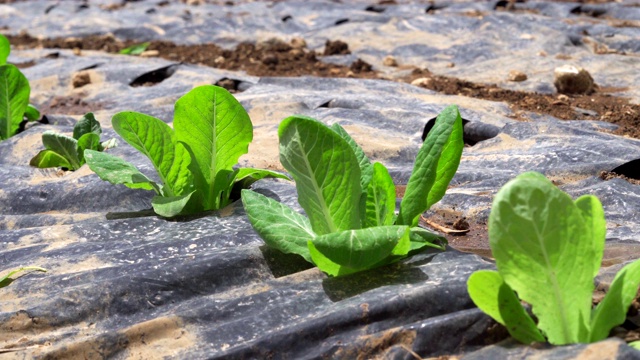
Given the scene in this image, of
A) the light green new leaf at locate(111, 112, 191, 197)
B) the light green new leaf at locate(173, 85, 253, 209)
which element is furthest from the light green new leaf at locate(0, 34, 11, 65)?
the light green new leaf at locate(173, 85, 253, 209)

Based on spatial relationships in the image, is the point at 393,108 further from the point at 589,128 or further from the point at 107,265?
the point at 107,265

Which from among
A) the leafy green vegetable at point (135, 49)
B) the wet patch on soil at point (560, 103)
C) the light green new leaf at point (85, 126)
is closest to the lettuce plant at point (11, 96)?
the light green new leaf at point (85, 126)

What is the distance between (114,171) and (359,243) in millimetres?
955

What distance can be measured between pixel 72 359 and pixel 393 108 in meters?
2.22

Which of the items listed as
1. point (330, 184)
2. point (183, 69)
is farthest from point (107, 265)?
point (183, 69)

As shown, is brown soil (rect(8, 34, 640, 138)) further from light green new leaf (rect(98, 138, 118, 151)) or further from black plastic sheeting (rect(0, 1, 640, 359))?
light green new leaf (rect(98, 138, 118, 151))

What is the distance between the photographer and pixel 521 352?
4.47 ft

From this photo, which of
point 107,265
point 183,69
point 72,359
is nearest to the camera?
point 72,359

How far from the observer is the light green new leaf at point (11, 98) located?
3.16m

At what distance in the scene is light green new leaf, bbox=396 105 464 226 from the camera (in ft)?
5.62

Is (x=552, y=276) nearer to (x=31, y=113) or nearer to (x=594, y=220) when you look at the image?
(x=594, y=220)

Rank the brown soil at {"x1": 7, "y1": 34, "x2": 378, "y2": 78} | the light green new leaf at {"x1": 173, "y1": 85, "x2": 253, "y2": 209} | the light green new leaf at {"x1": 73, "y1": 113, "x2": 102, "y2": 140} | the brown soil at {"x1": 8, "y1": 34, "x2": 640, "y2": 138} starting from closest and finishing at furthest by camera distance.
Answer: the light green new leaf at {"x1": 173, "y1": 85, "x2": 253, "y2": 209} < the light green new leaf at {"x1": 73, "y1": 113, "x2": 102, "y2": 140} < the brown soil at {"x1": 8, "y1": 34, "x2": 640, "y2": 138} < the brown soil at {"x1": 7, "y1": 34, "x2": 378, "y2": 78}

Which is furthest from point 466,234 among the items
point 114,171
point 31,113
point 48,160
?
point 31,113

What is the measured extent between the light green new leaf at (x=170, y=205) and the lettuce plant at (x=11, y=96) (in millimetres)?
1190
